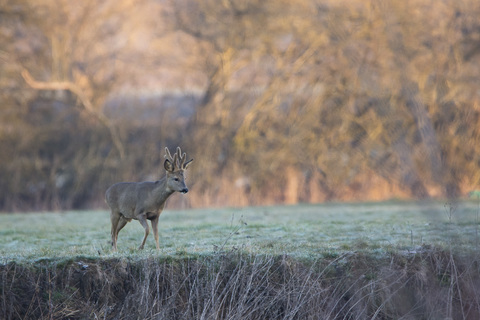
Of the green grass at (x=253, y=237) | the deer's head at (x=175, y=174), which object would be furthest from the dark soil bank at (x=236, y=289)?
the deer's head at (x=175, y=174)

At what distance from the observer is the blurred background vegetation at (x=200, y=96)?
23.4 meters

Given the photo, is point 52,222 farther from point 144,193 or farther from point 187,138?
point 187,138

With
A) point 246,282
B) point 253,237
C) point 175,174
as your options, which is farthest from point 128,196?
point 246,282

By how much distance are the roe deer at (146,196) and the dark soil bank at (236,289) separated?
145cm

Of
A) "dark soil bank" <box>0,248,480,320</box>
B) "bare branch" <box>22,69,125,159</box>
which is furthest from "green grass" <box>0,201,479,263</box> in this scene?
"bare branch" <box>22,69,125,159</box>

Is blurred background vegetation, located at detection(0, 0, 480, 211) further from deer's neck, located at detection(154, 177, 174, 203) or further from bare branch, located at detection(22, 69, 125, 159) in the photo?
deer's neck, located at detection(154, 177, 174, 203)

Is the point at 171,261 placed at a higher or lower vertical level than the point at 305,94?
lower

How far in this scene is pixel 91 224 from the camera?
584 inches

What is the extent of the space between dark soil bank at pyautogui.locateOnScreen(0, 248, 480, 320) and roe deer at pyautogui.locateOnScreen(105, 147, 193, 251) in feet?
4.76

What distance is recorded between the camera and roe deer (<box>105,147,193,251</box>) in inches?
394

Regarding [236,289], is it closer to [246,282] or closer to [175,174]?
[246,282]

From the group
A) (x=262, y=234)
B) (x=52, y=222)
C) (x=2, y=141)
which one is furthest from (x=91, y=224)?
(x=2, y=141)

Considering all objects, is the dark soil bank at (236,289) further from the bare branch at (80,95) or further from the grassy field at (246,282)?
the bare branch at (80,95)

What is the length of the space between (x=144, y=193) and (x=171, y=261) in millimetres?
1731
